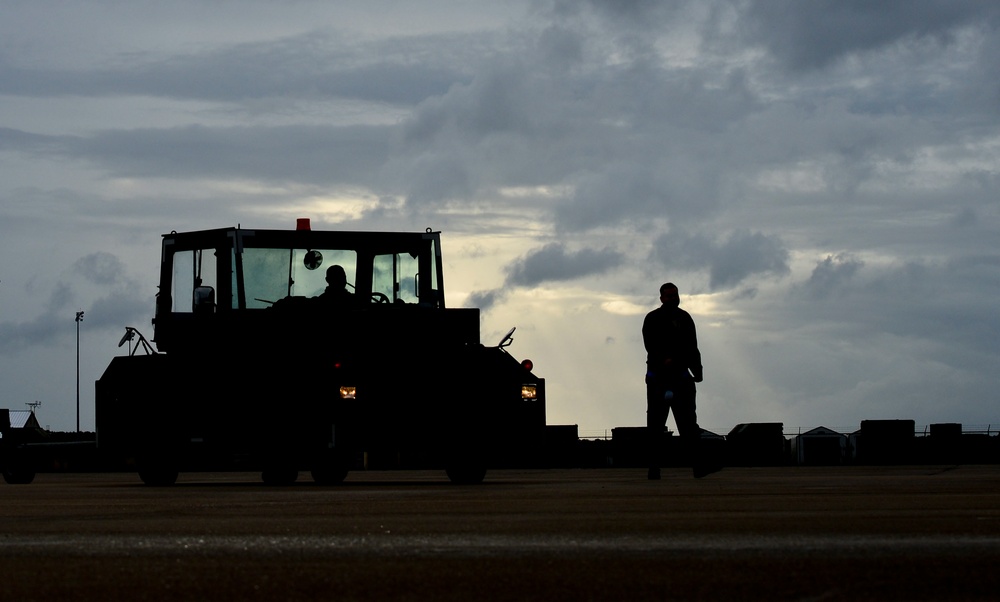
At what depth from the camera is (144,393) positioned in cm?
1847

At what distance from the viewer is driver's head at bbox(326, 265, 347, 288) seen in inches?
736

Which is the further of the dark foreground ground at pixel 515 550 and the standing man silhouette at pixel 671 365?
the standing man silhouette at pixel 671 365

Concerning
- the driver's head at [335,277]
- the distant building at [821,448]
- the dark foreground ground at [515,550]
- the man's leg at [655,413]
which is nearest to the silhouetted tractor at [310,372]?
the driver's head at [335,277]

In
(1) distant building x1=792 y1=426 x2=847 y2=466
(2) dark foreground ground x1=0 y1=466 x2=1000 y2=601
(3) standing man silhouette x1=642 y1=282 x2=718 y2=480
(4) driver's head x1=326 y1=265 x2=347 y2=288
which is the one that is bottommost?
(2) dark foreground ground x1=0 y1=466 x2=1000 y2=601

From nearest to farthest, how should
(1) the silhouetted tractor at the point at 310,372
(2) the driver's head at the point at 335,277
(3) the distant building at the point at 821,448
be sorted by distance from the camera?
(1) the silhouetted tractor at the point at 310,372 → (2) the driver's head at the point at 335,277 → (3) the distant building at the point at 821,448

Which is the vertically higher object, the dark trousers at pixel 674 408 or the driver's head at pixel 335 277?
the driver's head at pixel 335 277

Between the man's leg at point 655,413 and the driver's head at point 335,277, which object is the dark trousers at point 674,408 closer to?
the man's leg at point 655,413

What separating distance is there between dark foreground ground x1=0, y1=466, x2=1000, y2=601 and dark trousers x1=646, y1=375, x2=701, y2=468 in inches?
245

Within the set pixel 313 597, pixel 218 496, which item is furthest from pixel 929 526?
pixel 218 496

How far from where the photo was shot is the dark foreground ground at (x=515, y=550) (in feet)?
18.3

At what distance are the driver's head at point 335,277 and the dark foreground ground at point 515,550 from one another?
700 centimetres

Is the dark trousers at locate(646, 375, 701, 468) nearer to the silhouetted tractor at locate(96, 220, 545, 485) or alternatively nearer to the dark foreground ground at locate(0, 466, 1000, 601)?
the silhouetted tractor at locate(96, 220, 545, 485)

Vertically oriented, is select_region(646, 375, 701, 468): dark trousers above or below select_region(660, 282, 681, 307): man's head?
below

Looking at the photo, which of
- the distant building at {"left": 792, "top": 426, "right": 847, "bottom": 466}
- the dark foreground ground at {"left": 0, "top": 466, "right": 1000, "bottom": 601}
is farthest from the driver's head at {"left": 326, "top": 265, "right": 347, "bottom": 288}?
the distant building at {"left": 792, "top": 426, "right": 847, "bottom": 466}
